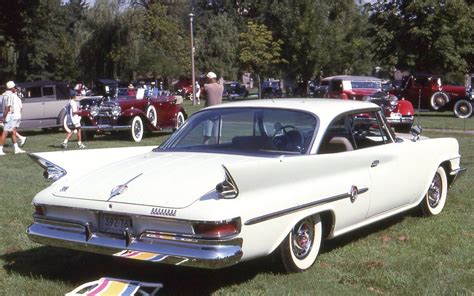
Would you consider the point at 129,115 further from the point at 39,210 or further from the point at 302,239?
the point at 302,239

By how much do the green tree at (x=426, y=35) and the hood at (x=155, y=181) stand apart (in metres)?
28.8

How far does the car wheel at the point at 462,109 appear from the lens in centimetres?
2836

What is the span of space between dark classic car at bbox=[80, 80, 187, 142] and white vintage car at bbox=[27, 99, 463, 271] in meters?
12.0

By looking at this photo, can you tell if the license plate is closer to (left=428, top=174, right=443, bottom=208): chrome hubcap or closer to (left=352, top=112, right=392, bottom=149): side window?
(left=352, top=112, right=392, bottom=149): side window

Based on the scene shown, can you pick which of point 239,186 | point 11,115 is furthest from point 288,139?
point 11,115

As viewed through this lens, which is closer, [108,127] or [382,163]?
[382,163]

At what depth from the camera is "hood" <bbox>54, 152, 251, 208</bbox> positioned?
4.74 m

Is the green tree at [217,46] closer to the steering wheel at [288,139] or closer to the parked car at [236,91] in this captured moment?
the parked car at [236,91]

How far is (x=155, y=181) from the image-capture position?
16.3 feet

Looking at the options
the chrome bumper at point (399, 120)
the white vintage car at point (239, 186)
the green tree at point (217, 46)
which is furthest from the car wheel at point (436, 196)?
the green tree at point (217, 46)

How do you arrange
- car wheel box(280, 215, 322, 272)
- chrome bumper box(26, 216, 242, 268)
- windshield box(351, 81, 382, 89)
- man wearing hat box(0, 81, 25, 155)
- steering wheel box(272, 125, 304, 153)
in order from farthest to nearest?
windshield box(351, 81, 382, 89) < man wearing hat box(0, 81, 25, 155) < steering wheel box(272, 125, 304, 153) < car wheel box(280, 215, 322, 272) < chrome bumper box(26, 216, 242, 268)

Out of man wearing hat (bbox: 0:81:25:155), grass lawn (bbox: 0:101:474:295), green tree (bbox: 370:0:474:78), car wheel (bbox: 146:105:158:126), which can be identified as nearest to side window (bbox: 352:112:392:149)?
grass lawn (bbox: 0:101:474:295)

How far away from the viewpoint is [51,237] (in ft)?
16.8

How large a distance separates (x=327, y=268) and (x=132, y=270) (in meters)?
1.59
